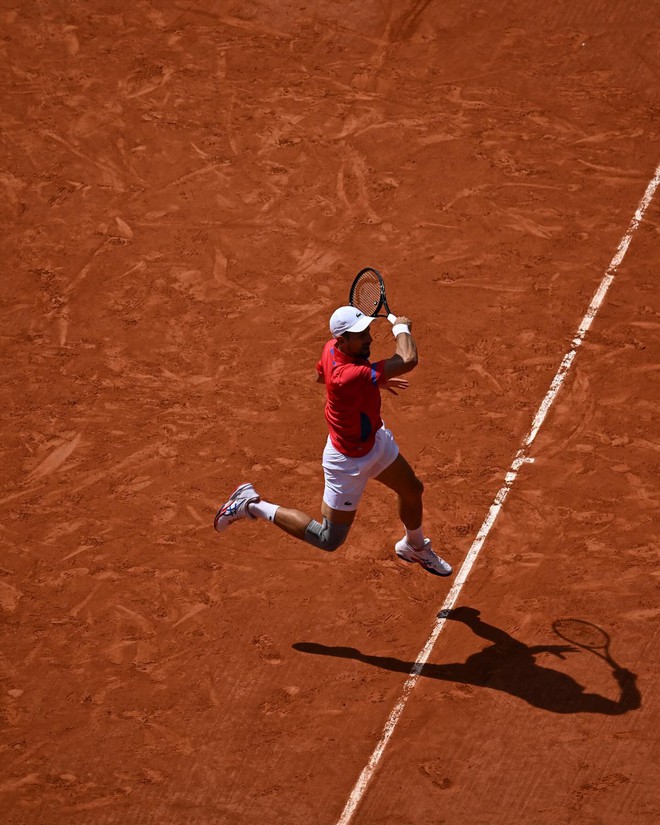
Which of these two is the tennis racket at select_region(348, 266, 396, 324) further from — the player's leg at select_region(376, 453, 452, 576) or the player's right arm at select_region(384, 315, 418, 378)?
the player's leg at select_region(376, 453, 452, 576)

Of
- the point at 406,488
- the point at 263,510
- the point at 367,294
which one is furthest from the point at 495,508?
the point at 367,294

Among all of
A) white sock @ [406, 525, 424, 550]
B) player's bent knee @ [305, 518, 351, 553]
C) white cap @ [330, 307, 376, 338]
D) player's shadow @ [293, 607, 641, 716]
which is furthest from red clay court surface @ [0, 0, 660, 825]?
white cap @ [330, 307, 376, 338]

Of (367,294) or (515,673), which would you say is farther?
(515,673)

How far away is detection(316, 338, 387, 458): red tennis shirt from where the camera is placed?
7.80 metres

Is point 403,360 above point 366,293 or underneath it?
underneath

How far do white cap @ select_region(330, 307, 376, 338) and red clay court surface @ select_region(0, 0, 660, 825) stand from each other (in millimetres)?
2472

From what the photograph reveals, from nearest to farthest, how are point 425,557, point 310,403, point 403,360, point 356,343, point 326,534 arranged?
point 403,360
point 356,343
point 326,534
point 425,557
point 310,403

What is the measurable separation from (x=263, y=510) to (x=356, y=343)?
72.8 inches

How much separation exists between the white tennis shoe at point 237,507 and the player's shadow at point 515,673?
1.18m

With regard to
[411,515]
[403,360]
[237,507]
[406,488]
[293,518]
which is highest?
[403,360]

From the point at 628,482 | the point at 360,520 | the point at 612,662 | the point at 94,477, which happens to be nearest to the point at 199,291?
the point at 94,477

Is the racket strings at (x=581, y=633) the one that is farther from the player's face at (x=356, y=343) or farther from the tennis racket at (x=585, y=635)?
the player's face at (x=356, y=343)

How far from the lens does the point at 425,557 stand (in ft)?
29.4

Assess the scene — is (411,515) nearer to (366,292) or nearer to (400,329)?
(400,329)
